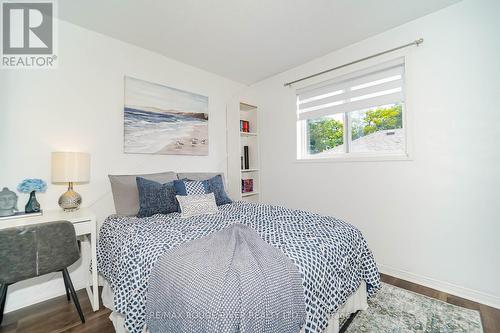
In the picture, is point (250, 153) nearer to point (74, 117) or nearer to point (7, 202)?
point (74, 117)

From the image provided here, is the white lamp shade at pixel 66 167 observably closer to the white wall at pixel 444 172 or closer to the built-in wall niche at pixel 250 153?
the built-in wall niche at pixel 250 153

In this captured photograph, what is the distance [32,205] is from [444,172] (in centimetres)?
361

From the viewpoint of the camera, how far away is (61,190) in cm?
207

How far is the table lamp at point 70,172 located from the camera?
1867 mm

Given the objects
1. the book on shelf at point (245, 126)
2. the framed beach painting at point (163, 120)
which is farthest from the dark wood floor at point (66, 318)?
the book on shelf at point (245, 126)

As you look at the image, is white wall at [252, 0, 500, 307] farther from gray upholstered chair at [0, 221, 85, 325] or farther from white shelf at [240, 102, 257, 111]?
gray upholstered chair at [0, 221, 85, 325]

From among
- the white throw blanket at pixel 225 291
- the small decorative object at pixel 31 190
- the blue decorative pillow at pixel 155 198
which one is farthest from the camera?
the blue decorative pillow at pixel 155 198

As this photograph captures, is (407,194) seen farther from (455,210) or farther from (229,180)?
(229,180)

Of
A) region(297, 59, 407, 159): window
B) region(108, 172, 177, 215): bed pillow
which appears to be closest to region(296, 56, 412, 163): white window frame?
region(297, 59, 407, 159): window

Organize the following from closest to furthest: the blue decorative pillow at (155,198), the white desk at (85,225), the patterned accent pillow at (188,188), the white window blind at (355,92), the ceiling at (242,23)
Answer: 1. the white desk at (85,225)
2. the ceiling at (242,23)
3. the blue decorative pillow at (155,198)
4. the patterned accent pillow at (188,188)
5. the white window blind at (355,92)

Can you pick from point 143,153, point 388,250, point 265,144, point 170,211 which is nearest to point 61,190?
point 143,153

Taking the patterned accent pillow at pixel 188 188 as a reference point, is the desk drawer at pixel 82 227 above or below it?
below

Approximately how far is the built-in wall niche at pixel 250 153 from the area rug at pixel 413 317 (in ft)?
6.99

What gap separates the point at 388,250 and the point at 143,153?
2904 millimetres
